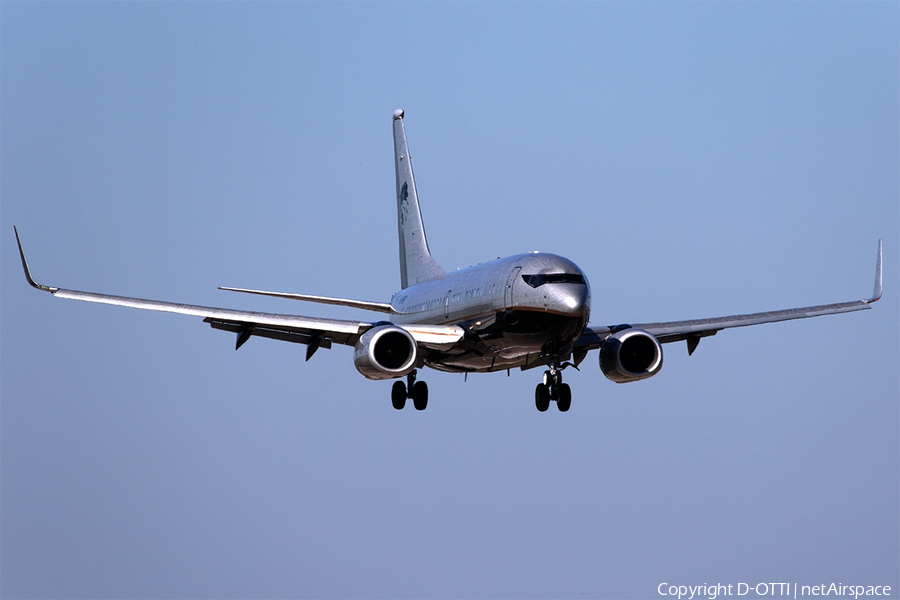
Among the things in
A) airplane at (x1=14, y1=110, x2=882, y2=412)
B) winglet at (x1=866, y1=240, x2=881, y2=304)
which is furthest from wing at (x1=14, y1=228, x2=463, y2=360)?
winglet at (x1=866, y1=240, x2=881, y2=304)

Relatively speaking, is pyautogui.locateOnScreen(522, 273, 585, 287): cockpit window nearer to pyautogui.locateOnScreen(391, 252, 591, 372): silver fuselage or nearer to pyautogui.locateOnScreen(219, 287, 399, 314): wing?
pyautogui.locateOnScreen(391, 252, 591, 372): silver fuselage

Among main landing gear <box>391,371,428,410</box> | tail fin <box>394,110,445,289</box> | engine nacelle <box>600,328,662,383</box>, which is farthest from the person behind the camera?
tail fin <box>394,110,445,289</box>

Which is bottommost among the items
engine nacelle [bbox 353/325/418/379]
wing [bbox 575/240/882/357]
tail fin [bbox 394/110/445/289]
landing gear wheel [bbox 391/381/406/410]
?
landing gear wheel [bbox 391/381/406/410]

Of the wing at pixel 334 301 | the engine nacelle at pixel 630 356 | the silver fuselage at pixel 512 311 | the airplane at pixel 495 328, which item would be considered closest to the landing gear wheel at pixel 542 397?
the airplane at pixel 495 328

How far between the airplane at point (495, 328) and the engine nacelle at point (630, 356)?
0.10 feet

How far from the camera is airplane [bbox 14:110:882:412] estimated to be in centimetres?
3828

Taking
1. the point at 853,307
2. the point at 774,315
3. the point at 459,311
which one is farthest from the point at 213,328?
the point at 853,307

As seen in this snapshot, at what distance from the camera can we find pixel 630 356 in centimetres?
4166

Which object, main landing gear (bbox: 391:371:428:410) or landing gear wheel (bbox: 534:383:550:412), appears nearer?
landing gear wheel (bbox: 534:383:550:412)

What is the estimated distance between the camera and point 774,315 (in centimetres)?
4484

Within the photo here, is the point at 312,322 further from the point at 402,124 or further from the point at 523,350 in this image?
the point at 402,124

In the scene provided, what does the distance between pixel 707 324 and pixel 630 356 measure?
4288mm

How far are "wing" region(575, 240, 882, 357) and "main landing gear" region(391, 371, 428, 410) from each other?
6.08 m

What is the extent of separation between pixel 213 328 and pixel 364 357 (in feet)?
16.1
